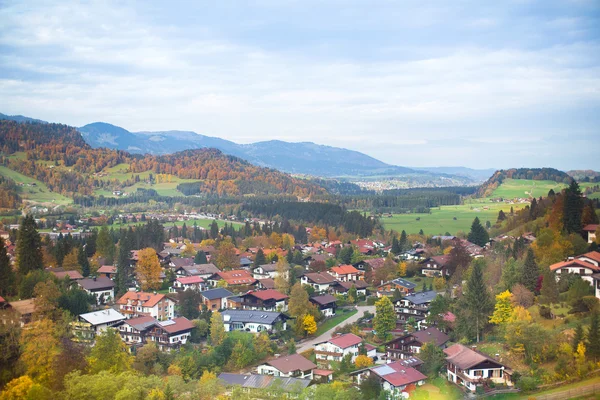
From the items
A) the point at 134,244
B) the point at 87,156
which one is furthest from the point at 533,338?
the point at 87,156

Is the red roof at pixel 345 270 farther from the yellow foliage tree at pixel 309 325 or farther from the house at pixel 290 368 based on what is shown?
the house at pixel 290 368

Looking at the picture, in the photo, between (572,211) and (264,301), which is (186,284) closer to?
(264,301)

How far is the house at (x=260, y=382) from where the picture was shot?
20.0 meters

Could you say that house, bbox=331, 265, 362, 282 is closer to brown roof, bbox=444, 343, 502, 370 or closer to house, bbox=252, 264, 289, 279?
house, bbox=252, 264, 289, 279

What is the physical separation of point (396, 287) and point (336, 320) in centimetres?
543

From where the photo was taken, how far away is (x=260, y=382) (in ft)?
69.8

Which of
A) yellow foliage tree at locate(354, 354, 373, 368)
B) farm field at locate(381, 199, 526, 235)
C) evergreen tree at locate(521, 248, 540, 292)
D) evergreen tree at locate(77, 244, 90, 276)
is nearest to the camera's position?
yellow foliage tree at locate(354, 354, 373, 368)

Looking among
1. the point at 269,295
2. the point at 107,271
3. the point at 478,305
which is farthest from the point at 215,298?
the point at 478,305

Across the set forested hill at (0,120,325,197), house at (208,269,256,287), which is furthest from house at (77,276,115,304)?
forested hill at (0,120,325,197)

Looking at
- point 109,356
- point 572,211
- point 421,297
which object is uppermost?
point 572,211

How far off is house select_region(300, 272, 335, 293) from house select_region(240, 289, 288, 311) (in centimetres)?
376

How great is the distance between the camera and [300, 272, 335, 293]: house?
125 ft

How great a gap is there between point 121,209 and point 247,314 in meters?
63.9

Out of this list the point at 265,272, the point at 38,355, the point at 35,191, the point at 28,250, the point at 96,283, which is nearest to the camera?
the point at 38,355
